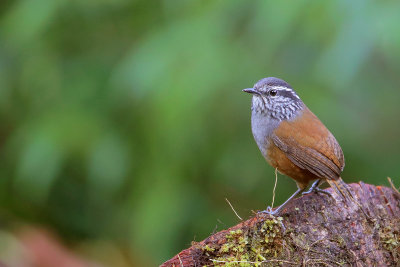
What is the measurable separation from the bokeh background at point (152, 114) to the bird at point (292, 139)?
1.60ft

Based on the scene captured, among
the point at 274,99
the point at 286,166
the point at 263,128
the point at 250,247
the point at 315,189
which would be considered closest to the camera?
the point at 250,247

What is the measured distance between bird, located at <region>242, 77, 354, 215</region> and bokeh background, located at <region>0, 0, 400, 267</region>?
1.60 feet

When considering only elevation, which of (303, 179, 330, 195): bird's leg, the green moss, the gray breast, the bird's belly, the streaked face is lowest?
the green moss

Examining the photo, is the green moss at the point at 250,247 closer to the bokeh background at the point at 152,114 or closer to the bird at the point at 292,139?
the bird at the point at 292,139

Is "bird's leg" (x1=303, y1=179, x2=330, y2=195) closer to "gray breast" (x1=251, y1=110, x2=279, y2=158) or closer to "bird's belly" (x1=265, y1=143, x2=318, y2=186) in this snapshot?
"bird's belly" (x1=265, y1=143, x2=318, y2=186)

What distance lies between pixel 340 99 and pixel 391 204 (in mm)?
2198

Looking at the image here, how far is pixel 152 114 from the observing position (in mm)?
5758

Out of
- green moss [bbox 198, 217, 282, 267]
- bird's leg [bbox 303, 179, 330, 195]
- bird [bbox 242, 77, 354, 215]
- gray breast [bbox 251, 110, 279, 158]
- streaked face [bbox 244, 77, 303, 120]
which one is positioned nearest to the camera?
green moss [bbox 198, 217, 282, 267]

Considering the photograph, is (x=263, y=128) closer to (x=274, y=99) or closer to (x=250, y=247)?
(x=274, y=99)

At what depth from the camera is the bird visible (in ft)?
14.7

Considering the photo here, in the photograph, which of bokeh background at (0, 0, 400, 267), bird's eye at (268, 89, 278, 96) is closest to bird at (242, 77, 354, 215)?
bird's eye at (268, 89, 278, 96)

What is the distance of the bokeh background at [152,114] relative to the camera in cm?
548

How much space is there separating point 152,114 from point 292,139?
1.58m

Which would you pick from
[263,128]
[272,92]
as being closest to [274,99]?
[272,92]
